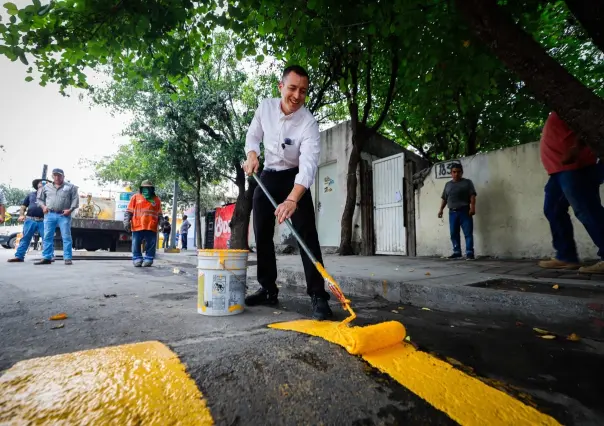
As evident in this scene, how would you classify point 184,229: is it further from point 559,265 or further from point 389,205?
point 559,265

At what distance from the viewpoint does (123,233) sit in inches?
396

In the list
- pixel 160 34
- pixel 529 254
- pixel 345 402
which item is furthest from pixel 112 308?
pixel 529 254

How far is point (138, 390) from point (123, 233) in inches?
416

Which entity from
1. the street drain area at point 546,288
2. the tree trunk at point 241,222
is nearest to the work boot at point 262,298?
the street drain area at point 546,288

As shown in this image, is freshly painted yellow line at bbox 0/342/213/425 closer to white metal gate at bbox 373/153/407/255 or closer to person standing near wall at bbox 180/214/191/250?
white metal gate at bbox 373/153/407/255

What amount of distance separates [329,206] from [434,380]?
881cm

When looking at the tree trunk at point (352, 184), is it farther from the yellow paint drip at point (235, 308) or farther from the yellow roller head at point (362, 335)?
the yellow roller head at point (362, 335)

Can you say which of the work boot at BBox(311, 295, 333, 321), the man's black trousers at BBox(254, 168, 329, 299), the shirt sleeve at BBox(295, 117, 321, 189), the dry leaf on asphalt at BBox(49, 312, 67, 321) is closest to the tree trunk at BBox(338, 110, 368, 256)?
the man's black trousers at BBox(254, 168, 329, 299)

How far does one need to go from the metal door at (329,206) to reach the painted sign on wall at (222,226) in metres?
5.47

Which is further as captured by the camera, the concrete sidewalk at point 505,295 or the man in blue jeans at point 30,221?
the man in blue jeans at point 30,221

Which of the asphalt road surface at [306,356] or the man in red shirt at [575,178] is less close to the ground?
the man in red shirt at [575,178]

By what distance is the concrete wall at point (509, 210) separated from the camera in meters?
5.63

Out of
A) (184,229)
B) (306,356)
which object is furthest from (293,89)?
(184,229)

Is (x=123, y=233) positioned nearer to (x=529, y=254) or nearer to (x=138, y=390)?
(x=138, y=390)
